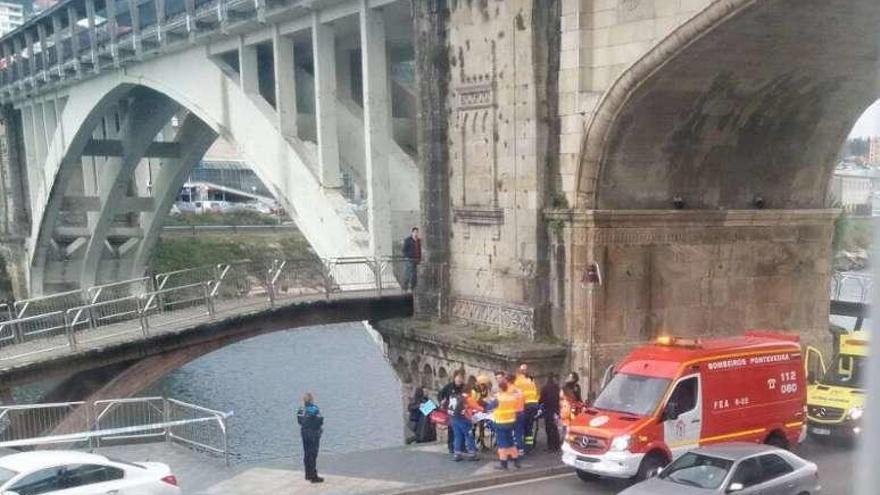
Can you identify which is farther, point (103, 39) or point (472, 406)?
point (103, 39)

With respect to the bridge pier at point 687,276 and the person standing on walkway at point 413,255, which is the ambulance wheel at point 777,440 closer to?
the bridge pier at point 687,276

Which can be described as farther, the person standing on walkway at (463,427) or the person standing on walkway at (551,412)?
the person standing on walkway at (551,412)

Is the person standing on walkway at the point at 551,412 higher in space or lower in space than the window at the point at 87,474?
lower

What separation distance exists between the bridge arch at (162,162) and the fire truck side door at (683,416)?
870cm

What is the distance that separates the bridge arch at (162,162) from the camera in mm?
19266

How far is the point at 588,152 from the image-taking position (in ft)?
45.3

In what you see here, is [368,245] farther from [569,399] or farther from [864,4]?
[864,4]

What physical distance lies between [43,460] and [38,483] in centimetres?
30

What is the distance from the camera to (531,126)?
1418 centimetres

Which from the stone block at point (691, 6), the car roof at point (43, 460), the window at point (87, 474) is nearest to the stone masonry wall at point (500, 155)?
the stone block at point (691, 6)

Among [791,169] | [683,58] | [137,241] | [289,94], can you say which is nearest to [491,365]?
[683,58]

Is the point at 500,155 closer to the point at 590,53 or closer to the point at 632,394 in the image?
the point at 590,53

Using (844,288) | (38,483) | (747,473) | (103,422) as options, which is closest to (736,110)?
(747,473)

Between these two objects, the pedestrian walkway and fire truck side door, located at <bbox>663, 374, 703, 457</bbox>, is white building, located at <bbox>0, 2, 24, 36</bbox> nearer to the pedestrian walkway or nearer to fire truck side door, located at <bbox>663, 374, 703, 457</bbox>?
the pedestrian walkway
